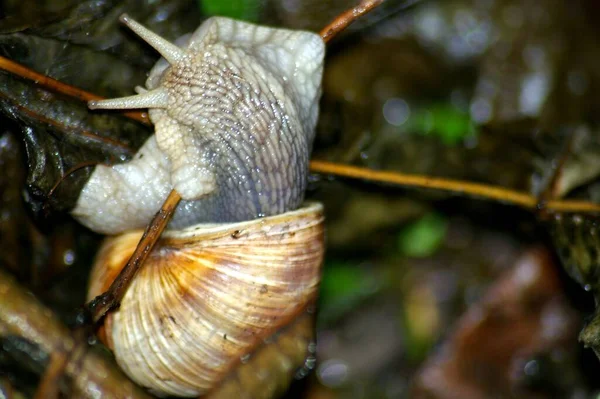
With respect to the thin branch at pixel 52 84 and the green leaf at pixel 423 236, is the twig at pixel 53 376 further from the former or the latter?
the green leaf at pixel 423 236

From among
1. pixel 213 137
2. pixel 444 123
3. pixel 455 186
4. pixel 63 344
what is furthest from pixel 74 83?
pixel 444 123

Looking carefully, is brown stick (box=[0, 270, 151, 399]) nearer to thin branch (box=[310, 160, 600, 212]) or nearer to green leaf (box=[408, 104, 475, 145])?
thin branch (box=[310, 160, 600, 212])

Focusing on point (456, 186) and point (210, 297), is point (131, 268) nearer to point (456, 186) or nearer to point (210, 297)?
point (210, 297)

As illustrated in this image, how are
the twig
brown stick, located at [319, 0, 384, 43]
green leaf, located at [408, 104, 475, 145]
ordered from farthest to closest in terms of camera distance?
green leaf, located at [408, 104, 475, 145], brown stick, located at [319, 0, 384, 43], the twig

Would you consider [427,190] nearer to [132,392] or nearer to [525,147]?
[525,147]

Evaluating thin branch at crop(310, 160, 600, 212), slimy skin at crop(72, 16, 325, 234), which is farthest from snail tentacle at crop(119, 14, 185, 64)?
thin branch at crop(310, 160, 600, 212)

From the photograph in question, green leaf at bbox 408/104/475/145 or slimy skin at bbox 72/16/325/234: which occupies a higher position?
slimy skin at bbox 72/16/325/234
